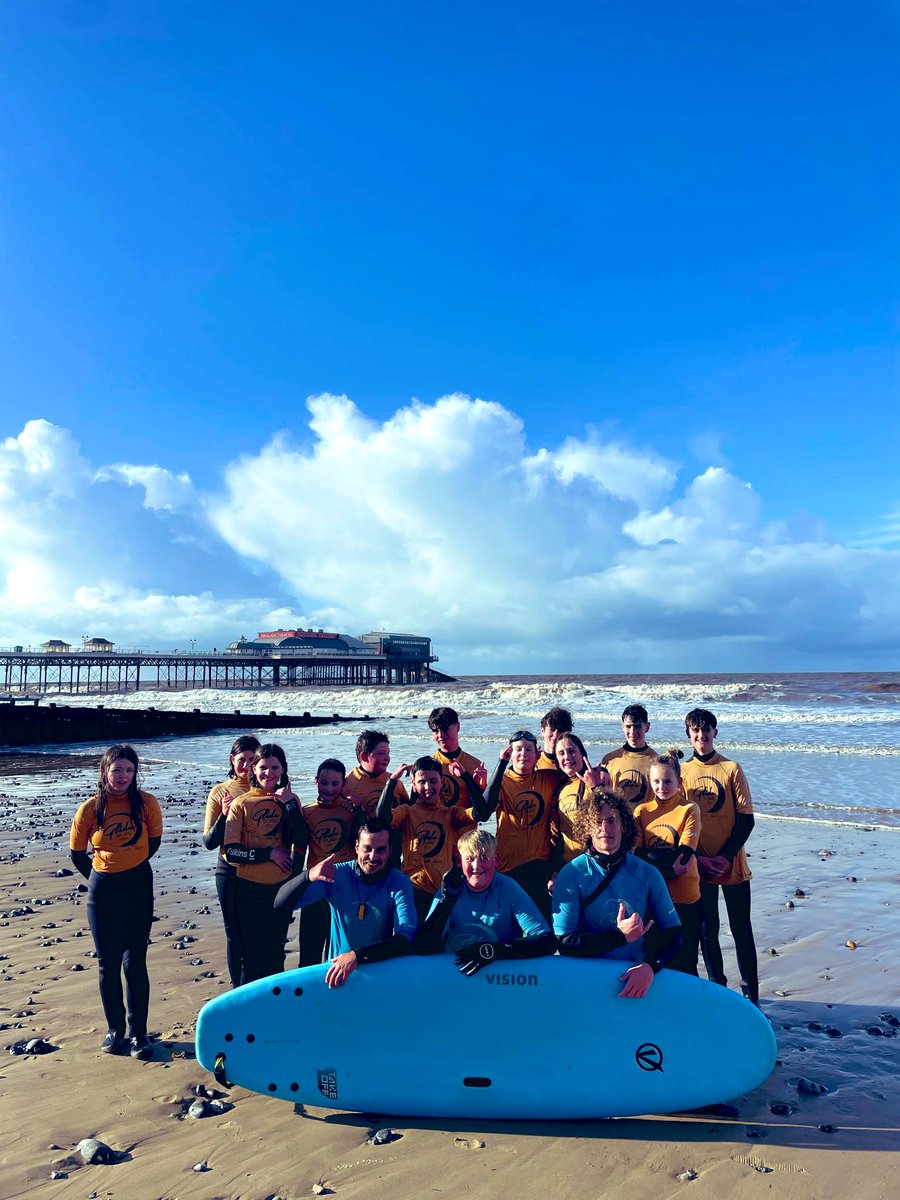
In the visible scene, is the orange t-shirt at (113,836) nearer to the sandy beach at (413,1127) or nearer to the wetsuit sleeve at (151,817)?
the wetsuit sleeve at (151,817)

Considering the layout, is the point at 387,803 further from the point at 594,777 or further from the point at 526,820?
the point at 594,777

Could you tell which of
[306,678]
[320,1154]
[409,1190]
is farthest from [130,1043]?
[306,678]

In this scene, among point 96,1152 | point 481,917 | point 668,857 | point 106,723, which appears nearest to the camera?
point 96,1152

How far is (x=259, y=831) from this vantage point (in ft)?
15.9

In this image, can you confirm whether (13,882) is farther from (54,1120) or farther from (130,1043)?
(54,1120)

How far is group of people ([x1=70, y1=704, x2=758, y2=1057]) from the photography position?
3834mm

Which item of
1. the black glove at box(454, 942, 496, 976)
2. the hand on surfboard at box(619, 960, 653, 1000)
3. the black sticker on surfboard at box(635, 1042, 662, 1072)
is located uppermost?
the black glove at box(454, 942, 496, 976)

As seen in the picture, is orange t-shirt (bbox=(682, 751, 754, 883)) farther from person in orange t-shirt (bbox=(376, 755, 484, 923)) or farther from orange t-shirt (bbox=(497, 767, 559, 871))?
person in orange t-shirt (bbox=(376, 755, 484, 923))

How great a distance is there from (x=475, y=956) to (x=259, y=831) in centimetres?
175

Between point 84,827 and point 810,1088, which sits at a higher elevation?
point 84,827

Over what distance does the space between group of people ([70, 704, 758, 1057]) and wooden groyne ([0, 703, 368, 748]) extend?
24934mm

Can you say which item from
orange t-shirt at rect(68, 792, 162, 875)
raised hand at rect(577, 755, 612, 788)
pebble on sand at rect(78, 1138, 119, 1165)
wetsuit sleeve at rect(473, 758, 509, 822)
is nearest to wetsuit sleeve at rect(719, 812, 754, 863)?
raised hand at rect(577, 755, 612, 788)

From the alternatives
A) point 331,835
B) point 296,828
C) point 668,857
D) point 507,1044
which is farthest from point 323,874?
point 668,857

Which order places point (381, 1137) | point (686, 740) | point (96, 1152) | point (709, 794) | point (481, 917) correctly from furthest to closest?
point (686, 740) → point (709, 794) → point (481, 917) → point (381, 1137) → point (96, 1152)
